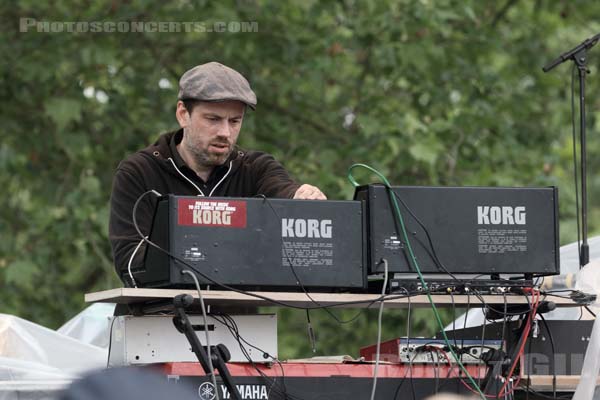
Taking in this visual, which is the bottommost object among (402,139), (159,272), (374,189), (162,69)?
(159,272)

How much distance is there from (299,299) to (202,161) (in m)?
0.85

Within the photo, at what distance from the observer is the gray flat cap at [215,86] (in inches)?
174

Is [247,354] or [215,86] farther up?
[215,86]

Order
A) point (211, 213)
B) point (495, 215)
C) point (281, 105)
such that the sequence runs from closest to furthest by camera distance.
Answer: point (211, 213), point (495, 215), point (281, 105)

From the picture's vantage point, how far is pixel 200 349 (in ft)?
12.1

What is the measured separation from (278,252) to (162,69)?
5.14m

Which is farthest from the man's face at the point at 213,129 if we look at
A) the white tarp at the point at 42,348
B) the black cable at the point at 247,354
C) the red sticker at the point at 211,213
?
the white tarp at the point at 42,348

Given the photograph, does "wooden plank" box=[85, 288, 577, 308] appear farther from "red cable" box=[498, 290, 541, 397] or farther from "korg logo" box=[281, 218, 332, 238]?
"korg logo" box=[281, 218, 332, 238]

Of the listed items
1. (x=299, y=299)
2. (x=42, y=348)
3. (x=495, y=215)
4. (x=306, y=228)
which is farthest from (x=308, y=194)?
(x=42, y=348)

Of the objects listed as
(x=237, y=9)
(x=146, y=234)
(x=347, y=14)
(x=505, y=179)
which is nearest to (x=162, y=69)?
(x=237, y=9)

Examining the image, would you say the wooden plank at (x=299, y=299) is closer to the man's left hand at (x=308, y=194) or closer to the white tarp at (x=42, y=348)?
the man's left hand at (x=308, y=194)

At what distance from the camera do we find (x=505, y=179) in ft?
27.5

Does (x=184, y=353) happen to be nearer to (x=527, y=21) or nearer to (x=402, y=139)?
(x=402, y=139)

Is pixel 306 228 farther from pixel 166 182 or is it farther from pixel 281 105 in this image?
pixel 281 105
